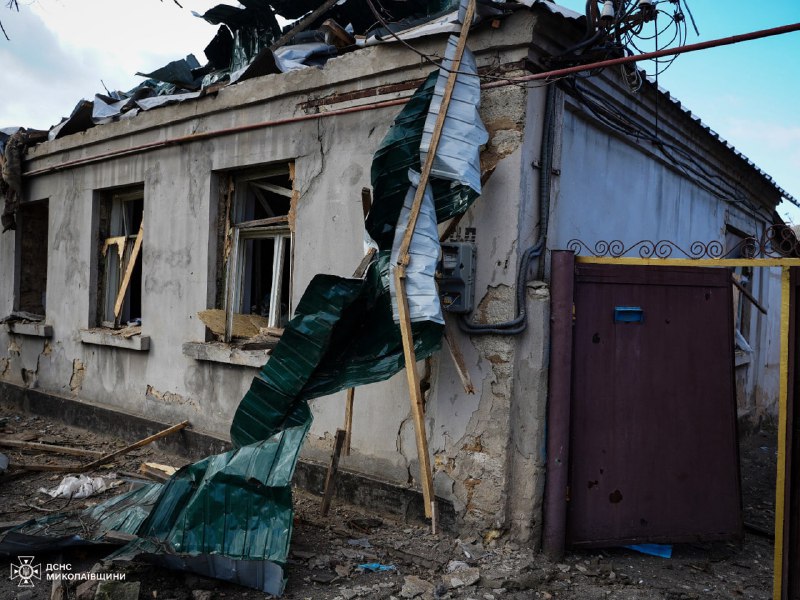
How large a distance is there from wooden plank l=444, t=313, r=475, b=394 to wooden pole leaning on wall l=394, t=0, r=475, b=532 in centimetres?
55

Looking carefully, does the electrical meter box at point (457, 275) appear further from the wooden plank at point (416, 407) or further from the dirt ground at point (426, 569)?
the dirt ground at point (426, 569)

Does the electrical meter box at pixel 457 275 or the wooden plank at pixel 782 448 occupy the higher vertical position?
the electrical meter box at pixel 457 275

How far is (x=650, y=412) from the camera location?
457 cm

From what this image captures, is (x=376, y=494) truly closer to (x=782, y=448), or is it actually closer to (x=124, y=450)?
(x=124, y=450)

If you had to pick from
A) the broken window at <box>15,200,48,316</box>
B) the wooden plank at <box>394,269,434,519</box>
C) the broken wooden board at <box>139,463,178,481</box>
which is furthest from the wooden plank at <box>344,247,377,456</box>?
the broken window at <box>15,200,48,316</box>

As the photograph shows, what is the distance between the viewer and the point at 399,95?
497cm

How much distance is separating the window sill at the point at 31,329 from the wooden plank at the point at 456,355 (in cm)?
636

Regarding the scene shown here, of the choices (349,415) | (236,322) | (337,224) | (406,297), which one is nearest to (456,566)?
(349,415)

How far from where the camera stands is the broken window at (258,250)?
238 inches

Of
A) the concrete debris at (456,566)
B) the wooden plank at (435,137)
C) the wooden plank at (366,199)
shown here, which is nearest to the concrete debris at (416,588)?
the concrete debris at (456,566)

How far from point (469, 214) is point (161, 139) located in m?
4.15

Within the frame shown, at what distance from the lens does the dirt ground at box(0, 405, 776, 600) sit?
12.3ft

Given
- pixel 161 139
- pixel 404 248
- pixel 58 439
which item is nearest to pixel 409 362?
pixel 404 248

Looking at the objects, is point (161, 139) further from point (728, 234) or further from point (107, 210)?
point (728, 234)
